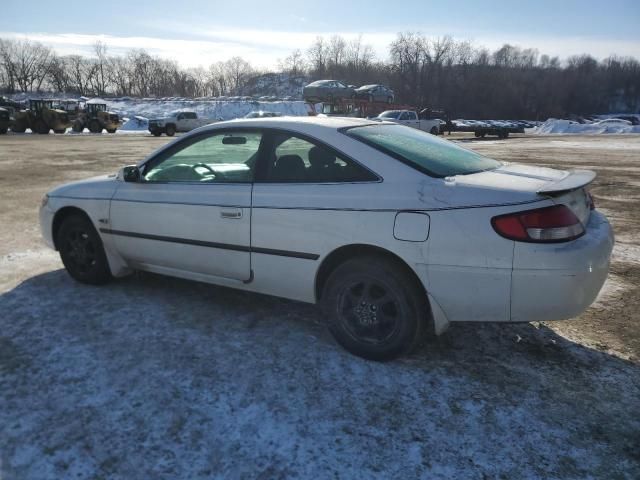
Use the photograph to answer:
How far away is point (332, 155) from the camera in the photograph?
316 centimetres

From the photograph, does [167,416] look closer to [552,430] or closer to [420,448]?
A: [420,448]

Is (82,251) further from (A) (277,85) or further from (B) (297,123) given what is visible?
(A) (277,85)

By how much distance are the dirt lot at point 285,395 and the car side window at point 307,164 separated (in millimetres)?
1129

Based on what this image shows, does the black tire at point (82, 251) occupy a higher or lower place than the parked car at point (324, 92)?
lower

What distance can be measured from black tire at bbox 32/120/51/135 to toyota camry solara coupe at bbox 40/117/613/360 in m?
35.2

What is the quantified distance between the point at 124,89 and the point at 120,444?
5082 inches

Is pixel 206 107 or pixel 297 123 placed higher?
pixel 206 107

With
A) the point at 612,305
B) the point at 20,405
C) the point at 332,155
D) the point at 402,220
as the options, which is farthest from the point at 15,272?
the point at 612,305

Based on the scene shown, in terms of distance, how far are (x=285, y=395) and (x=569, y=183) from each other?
203 cm

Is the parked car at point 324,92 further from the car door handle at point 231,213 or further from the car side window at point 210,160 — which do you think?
the car door handle at point 231,213

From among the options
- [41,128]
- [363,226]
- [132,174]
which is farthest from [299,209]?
[41,128]

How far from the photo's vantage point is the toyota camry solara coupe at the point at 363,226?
259 cm

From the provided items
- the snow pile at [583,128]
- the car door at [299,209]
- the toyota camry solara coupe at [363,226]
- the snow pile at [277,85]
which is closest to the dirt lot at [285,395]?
the toyota camry solara coupe at [363,226]

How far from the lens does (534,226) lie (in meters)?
2.54
